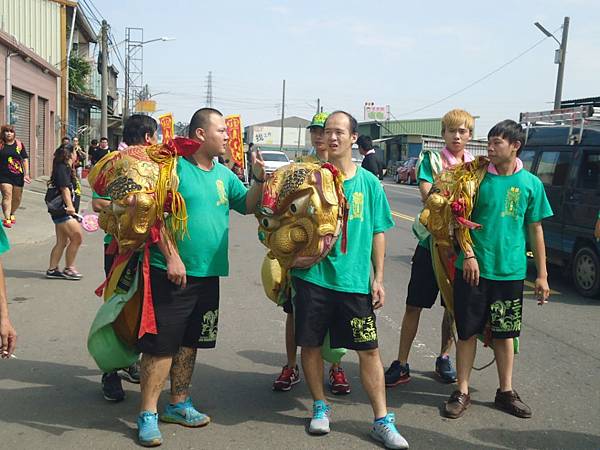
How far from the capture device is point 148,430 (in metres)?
3.59

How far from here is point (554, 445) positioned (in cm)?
370

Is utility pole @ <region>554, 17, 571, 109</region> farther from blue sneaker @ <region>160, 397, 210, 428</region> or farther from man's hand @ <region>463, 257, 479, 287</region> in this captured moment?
blue sneaker @ <region>160, 397, 210, 428</region>

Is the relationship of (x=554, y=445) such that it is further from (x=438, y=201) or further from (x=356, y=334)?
(x=438, y=201)

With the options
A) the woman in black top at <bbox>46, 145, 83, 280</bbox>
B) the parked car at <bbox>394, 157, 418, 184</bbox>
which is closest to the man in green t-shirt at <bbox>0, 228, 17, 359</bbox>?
the woman in black top at <bbox>46, 145, 83, 280</bbox>

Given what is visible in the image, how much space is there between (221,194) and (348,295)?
96 centimetres

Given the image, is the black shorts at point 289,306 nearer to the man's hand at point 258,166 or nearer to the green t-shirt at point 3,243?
the man's hand at point 258,166

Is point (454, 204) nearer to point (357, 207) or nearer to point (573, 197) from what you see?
point (357, 207)

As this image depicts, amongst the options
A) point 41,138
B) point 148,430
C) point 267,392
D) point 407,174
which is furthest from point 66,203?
point 407,174

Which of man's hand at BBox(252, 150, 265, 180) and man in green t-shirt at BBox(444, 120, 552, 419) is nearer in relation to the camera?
man's hand at BBox(252, 150, 265, 180)

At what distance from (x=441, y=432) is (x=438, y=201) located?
4.63 feet

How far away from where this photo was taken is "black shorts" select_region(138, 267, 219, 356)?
3673 millimetres

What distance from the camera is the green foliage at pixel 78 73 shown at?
1221 inches

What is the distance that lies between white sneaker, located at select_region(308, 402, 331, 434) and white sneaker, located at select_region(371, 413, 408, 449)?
28cm

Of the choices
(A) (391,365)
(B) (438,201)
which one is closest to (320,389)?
(A) (391,365)
